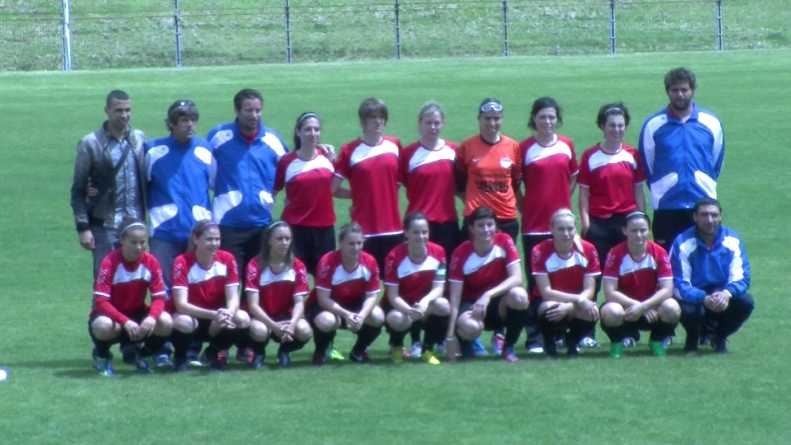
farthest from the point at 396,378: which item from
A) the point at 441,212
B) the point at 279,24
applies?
the point at 279,24

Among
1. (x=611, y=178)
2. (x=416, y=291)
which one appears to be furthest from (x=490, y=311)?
(x=611, y=178)

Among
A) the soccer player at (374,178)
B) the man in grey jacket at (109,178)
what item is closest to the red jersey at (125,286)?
the man in grey jacket at (109,178)

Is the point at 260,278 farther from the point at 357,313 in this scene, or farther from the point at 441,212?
the point at 441,212

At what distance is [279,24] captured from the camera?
131 ft

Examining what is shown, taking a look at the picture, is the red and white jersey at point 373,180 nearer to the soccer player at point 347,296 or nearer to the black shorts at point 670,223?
the soccer player at point 347,296

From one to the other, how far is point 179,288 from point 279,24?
32316mm

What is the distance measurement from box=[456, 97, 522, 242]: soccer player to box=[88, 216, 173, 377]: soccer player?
2250 millimetres

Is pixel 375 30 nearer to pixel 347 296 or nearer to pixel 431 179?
pixel 431 179

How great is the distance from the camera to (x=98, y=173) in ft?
28.2

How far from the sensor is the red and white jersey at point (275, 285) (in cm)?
851

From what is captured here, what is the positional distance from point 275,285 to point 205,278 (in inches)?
18.6

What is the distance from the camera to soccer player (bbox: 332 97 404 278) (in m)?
8.84

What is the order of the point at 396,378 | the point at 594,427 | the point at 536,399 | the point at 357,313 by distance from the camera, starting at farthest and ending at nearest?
the point at 357,313 → the point at 396,378 → the point at 536,399 → the point at 594,427

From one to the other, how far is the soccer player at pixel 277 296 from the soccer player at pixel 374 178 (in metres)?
0.66
